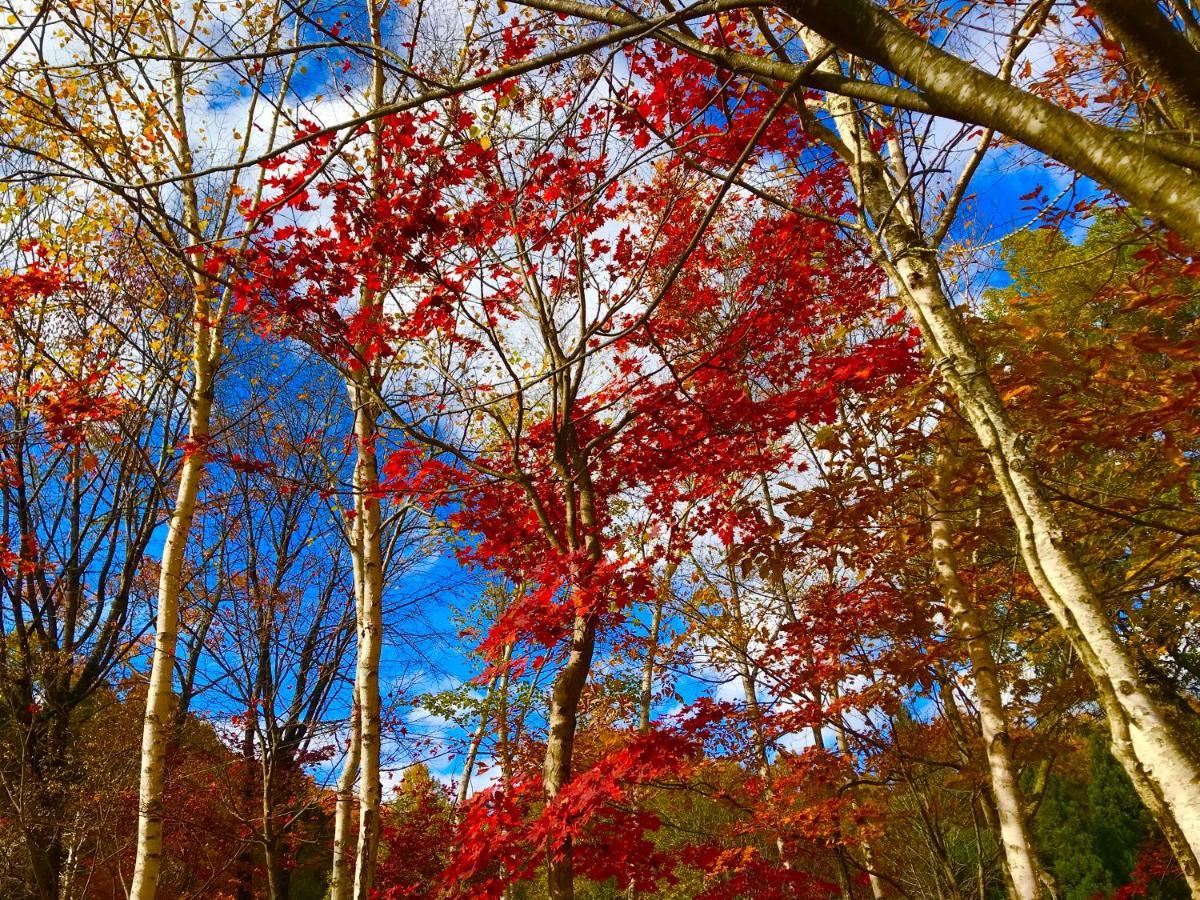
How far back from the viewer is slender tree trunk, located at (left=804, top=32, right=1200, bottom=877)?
1675mm

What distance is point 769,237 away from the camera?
5.30 meters

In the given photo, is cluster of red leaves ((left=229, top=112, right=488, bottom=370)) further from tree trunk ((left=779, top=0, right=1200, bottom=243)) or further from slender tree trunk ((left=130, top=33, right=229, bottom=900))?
tree trunk ((left=779, top=0, right=1200, bottom=243))

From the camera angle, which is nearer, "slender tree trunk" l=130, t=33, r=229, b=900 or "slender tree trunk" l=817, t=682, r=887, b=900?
"slender tree trunk" l=130, t=33, r=229, b=900

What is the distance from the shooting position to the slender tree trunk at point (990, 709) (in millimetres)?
3842

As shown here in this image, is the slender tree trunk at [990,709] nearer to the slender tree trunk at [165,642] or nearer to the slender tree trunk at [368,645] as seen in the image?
the slender tree trunk at [368,645]

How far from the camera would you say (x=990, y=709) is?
4.28 meters

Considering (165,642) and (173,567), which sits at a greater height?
(173,567)

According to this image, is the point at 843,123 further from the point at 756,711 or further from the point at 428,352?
the point at 756,711

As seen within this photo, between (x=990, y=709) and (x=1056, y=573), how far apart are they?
2.79 meters

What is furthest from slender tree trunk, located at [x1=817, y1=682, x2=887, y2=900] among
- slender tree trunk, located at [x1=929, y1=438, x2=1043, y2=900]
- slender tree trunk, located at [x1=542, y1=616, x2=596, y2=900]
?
slender tree trunk, located at [x1=542, y1=616, x2=596, y2=900]

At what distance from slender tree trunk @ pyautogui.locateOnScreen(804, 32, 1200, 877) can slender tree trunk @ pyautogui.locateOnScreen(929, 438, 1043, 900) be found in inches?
50.0

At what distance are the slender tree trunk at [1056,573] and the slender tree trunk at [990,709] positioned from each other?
127cm

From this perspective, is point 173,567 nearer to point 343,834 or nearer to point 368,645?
point 368,645

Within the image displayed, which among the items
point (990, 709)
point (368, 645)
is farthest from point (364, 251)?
point (990, 709)
